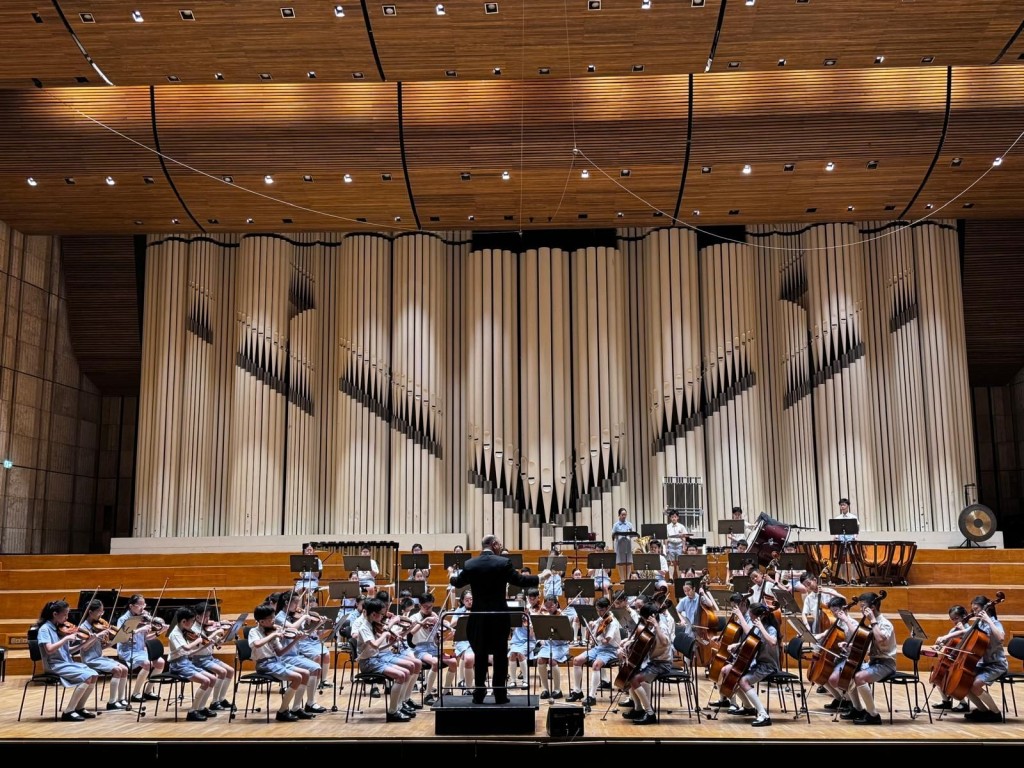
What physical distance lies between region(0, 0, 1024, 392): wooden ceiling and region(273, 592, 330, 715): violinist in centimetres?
647

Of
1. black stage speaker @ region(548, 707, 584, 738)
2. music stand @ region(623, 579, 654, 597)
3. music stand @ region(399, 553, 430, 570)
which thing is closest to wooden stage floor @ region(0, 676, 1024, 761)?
black stage speaker @ region(548, 707, 584, 738)

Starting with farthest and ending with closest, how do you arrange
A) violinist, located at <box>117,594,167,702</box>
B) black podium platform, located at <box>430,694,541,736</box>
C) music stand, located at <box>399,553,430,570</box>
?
music stand, located at <box>399,553,430,570</box> → violinist, located at <box>117,594,167,702</box> → black podium platform, located at <box>430,694,541,736</box>

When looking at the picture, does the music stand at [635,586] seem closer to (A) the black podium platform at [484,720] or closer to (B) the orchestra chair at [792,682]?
(B) the orchestra chair at [792,682]

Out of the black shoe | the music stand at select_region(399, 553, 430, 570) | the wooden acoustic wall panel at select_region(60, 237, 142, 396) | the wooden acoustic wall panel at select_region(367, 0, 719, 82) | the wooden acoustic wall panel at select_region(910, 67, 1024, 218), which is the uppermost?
the wooden acoustic wall panel at select_region(367, 0, 719, 82)

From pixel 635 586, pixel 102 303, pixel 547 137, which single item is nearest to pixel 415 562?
pixel 635 586

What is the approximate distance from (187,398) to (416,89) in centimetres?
650

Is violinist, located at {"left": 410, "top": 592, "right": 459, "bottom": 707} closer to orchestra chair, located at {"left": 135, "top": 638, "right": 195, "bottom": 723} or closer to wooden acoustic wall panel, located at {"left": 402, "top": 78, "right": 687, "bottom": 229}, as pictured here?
orchestra chair, located at {"left": 135, "top": 638, "right": 195, "bottom": 723}

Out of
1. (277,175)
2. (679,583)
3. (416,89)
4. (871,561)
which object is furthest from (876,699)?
(277,175)

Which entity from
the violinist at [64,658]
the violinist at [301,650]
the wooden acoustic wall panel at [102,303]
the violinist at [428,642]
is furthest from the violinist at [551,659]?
the wooden acoustic wall panel at [102,303]

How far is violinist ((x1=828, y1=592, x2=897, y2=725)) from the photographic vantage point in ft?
25.0

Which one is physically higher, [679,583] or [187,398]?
[187,398]

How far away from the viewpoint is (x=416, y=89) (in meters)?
13.1

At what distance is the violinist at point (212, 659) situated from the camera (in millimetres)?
8398

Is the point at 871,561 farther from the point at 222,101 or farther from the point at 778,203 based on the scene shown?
the point at 222,101
